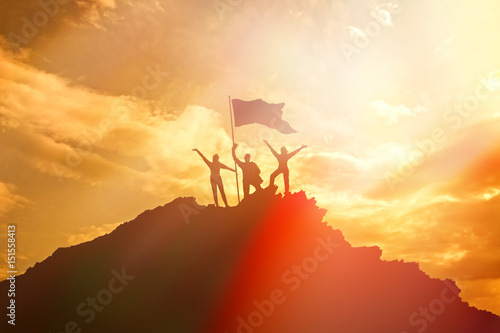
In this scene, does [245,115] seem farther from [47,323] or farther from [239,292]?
[47,323]

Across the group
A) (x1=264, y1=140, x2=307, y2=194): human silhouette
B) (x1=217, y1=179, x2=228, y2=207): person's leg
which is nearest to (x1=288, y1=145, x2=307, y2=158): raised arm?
(x1=264, y1=140, x2=307, y2=194): human silhouette

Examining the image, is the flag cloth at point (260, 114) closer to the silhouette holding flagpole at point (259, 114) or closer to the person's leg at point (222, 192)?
the silhouette holding flagpole at point (259, 114)

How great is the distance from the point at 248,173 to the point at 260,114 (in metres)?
4.97

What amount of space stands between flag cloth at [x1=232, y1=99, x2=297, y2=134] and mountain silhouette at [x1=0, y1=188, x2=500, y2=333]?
4741mm

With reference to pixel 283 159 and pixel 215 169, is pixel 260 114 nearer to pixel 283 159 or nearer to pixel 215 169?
pixel 283 159

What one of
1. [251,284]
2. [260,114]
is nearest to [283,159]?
[260,114]

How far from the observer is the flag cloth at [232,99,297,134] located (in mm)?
28172

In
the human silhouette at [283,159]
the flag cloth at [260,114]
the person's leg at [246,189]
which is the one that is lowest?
the person's leg at [246,189]

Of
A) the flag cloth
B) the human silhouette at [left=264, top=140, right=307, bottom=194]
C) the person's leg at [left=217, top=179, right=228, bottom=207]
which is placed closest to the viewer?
the human silhouette at [left=264, top=140, right=307, bottom=194]

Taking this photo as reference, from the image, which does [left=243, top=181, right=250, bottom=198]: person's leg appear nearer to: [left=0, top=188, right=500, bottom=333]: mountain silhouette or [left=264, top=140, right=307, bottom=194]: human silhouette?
[left=0, top=188, right=500, bottom=333]: mountain silhouette

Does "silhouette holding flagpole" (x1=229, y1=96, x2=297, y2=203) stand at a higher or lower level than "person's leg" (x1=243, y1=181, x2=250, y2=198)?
higher

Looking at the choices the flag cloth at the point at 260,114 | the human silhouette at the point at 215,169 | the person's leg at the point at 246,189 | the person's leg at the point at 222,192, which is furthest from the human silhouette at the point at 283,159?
the flag cloth at the point at 260,114

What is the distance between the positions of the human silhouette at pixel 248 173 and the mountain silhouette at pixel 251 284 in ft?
2.17

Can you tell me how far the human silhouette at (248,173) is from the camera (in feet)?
82.6
